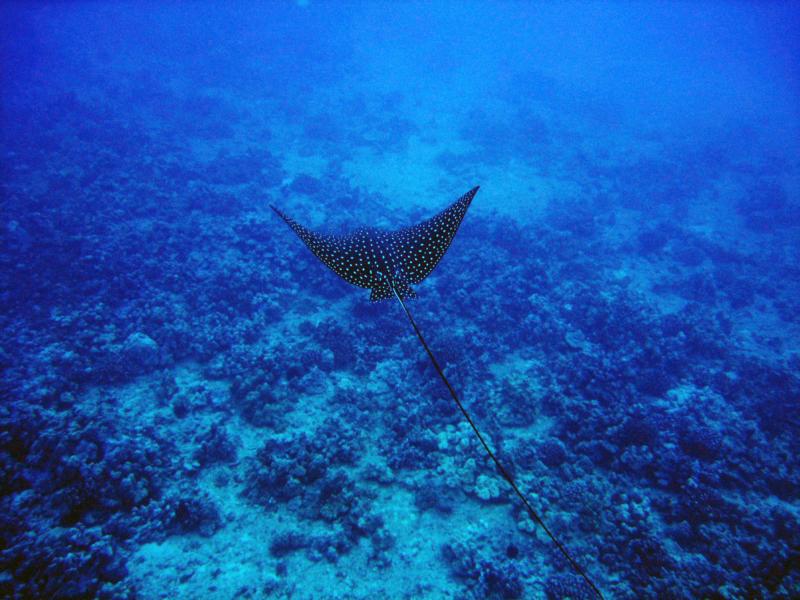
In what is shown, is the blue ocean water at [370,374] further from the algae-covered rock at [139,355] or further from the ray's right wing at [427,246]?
the ray's right wing at [427,246]

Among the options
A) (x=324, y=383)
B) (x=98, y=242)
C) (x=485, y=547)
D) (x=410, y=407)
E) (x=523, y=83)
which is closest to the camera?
(x=485, y=547)

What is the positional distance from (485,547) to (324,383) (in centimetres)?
356

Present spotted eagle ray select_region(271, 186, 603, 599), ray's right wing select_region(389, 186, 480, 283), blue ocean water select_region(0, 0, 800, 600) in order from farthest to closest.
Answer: ray's right wing select_region(389, 186, 480, 283) < spotted eagle ray select_region(271, 186, 603, 599) < blue ocean water select_region(0, 0, 800, 600)

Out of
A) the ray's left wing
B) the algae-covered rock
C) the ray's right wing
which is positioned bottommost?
the algae-covered rock

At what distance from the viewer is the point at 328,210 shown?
1256 cm

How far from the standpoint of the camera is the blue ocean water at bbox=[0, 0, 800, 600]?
410 centimetres

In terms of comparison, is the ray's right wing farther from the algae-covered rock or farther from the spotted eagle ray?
the algae-covered rock

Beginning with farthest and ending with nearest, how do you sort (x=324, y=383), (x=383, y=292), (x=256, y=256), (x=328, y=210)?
(x=328, y=210), (x=256, y=256), (x=324, y=383), (x=383, y=292)

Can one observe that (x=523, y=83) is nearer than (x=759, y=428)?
No

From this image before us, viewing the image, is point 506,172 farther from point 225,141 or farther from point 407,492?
point 407,492

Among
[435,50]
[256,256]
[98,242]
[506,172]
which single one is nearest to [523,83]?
[435,50]

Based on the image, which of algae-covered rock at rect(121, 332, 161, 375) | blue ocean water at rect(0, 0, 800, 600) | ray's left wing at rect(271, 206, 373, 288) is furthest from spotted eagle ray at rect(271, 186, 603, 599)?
algae-covered rock at rect(121, 332, 161, 375)

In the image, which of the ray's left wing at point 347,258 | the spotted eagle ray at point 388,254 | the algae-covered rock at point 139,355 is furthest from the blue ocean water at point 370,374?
the ray's left wing at point 347,258

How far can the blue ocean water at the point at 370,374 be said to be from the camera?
13.4 feet
